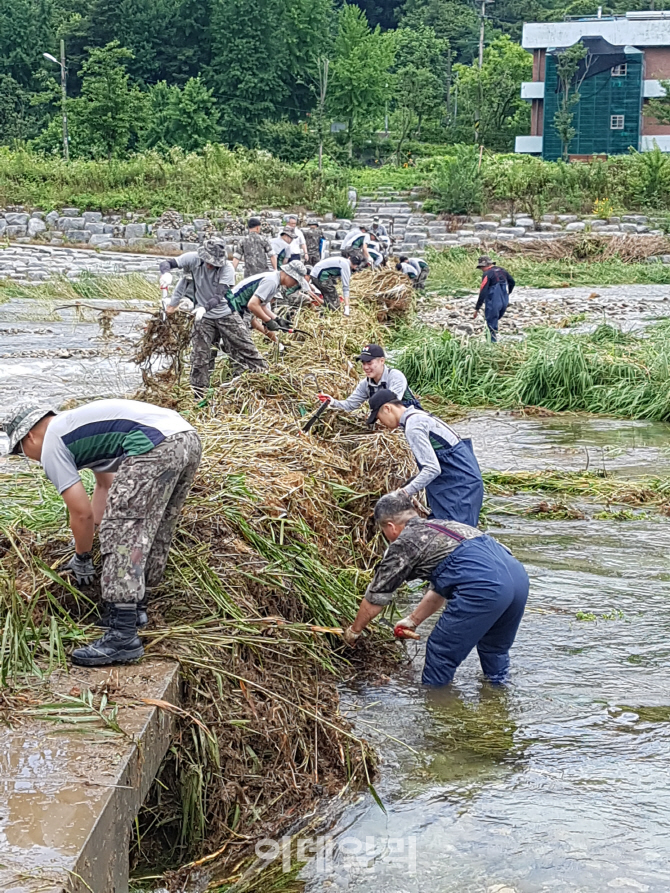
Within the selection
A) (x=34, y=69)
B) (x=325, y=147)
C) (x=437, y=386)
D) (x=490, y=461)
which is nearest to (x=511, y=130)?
(x=325, y=147)

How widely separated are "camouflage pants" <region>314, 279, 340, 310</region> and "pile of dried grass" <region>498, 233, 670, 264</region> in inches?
685

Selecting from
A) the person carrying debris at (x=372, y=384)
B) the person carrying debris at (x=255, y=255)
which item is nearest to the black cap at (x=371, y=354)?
the person carrying debris at (x=372, y=384)

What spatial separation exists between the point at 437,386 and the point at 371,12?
210ft

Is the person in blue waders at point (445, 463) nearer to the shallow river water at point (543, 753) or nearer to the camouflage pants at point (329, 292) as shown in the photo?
the shallow river water at point (543, 753)

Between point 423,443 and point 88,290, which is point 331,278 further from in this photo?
point 88,290

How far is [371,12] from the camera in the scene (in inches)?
2810

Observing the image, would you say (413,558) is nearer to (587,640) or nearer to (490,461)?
(587,640)

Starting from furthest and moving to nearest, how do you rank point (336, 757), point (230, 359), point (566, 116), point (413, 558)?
point (566, 116)
point (230, 359)
point (413, 558)
point (336, 757)

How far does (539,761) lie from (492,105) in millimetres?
48555

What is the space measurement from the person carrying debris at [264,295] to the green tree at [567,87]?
37.3 m

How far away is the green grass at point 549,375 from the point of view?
43.8 feet

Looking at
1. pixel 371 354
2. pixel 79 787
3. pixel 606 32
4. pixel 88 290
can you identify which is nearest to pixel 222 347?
pixel 371 354

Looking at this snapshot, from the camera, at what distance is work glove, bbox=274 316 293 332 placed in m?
10.7

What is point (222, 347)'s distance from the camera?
10547 millimetres
